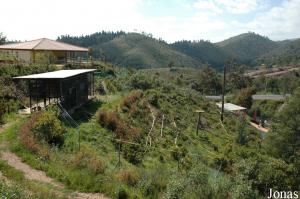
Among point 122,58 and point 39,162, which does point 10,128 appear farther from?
point 122,58

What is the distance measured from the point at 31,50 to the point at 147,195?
31922 millimetres

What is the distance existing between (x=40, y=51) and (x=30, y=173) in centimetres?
2980

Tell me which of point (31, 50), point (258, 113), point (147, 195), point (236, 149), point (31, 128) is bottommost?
point (258, 113)

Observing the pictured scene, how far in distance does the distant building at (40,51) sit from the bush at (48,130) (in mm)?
21207

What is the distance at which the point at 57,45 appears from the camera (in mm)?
42906

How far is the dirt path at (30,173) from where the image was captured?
11.6 metres

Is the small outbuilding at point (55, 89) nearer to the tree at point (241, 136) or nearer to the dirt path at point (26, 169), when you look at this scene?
the dirt path at point (26, 169)

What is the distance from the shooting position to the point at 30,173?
12.9m

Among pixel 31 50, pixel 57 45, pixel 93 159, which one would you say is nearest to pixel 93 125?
pixel 93 159

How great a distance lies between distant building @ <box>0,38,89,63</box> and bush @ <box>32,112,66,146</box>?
69.6 ft

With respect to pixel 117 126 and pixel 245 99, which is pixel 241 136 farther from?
pixel 245 99

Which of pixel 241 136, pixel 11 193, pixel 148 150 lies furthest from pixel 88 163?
pixel 241 136

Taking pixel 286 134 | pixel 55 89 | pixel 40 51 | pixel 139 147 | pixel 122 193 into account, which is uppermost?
pixel 40 51

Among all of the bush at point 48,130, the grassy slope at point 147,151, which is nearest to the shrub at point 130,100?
the grassy slope at point 147,151
